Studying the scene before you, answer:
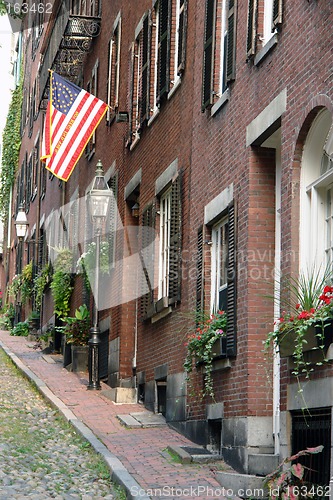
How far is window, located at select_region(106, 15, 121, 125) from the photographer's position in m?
20.3

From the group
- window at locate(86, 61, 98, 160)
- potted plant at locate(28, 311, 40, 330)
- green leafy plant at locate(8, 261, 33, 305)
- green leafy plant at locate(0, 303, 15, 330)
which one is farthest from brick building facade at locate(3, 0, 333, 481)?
green leafy plant at locate(0, 303, 15, 330)

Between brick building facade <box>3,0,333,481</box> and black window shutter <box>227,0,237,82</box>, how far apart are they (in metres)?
0.03

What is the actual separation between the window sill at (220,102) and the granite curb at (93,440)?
13.9 feet

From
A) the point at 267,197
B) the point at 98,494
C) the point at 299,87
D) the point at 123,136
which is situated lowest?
the point at 98,494

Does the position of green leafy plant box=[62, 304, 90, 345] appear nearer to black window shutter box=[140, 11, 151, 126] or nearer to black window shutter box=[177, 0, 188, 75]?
black window shutter box=[140, 11, 151, 126]

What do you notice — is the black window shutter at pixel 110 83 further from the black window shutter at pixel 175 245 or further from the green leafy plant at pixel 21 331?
the green leafy plant at pixel 21 331

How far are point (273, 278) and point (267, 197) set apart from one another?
35.0 inches

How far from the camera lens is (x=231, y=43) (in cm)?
1213

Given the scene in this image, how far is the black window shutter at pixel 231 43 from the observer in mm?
12000

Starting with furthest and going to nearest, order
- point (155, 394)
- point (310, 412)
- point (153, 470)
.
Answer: point (155, 394) < point (153, 470) < point (310, 412)

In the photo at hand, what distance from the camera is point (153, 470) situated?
11.0 m

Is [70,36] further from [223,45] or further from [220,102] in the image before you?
[220,102]

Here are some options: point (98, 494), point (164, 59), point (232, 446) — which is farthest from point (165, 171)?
point (98, 494)

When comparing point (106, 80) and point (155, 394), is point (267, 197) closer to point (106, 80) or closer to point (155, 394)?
point (155, 394)
